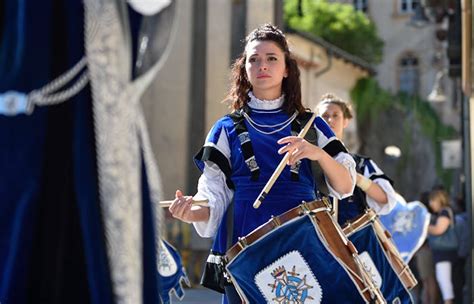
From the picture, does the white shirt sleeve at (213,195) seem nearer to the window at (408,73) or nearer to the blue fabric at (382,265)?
the blue fabric at (382,265)

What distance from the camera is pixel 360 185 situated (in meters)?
6.46

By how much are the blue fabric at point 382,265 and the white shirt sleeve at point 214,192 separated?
4.60 ft

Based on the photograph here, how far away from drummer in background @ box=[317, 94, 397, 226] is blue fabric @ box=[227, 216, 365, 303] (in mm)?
1910

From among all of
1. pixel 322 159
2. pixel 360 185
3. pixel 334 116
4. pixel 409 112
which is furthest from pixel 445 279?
pixel 409 112

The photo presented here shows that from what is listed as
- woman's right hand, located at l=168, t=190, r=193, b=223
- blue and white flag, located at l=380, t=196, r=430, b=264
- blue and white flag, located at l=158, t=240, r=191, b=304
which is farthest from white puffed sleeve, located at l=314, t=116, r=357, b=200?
blue and white flag, located at l=380, t=196, r=430, b=264

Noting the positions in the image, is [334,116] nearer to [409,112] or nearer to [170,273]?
[170,273]

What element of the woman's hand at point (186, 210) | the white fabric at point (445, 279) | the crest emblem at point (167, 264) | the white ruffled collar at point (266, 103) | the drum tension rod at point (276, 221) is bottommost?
the white fabric at point (445, 279)

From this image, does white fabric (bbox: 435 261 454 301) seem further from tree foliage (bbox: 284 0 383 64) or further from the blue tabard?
tree foliage (bbox: 284 0 383 64)

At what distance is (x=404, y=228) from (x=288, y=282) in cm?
527

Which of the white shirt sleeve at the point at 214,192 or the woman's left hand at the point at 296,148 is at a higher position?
the woman's left hand at the point at 296,148

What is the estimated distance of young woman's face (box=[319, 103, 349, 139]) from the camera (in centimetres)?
677

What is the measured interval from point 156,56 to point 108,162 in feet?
1.09

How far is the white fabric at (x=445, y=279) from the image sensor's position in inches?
503

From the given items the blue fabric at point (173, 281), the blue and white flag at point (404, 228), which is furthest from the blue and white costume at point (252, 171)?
the blue and white flag at point (404, 228)
